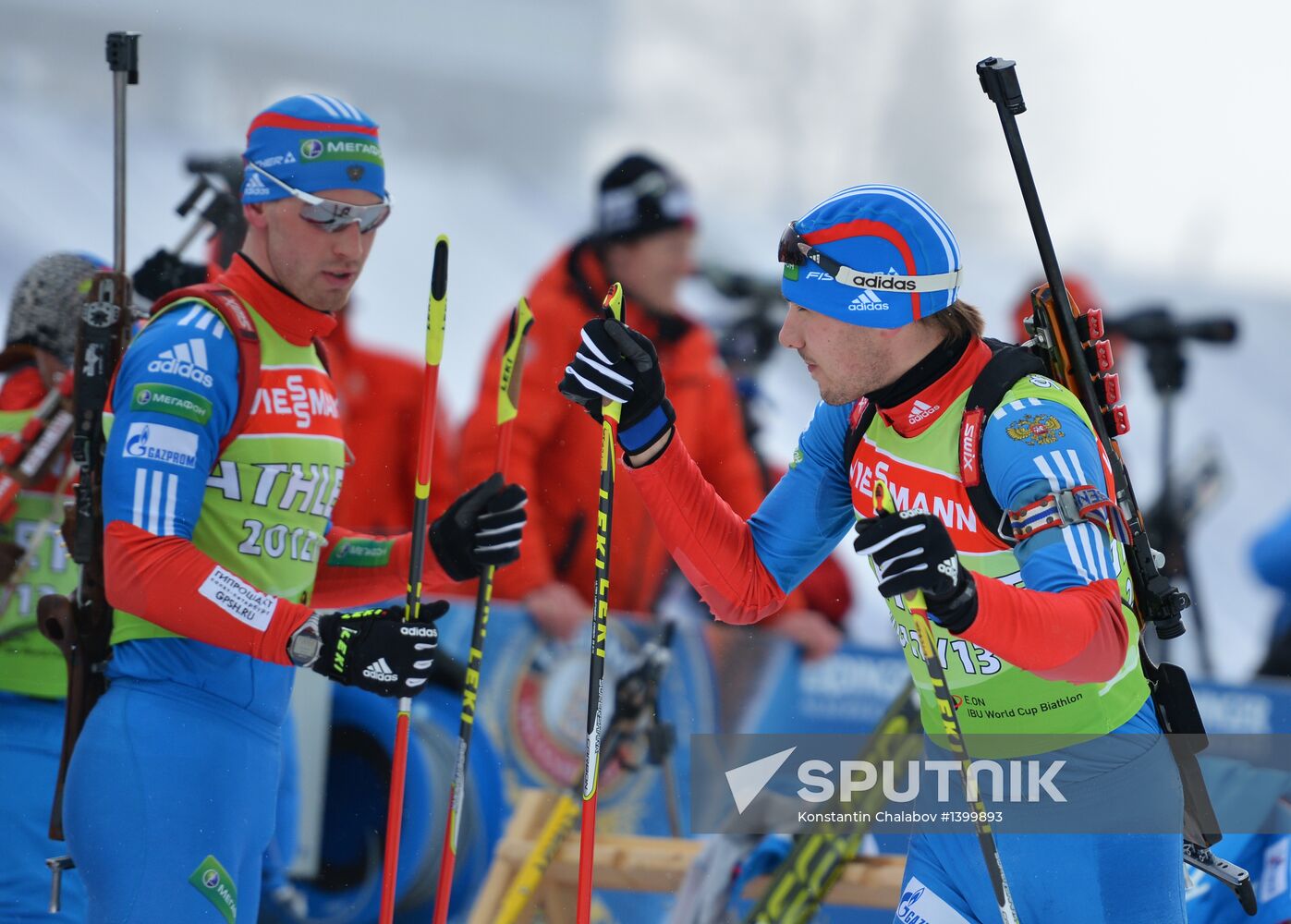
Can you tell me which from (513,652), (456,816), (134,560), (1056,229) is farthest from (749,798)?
(1056,229)

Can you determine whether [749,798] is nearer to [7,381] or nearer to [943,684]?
[943,684]

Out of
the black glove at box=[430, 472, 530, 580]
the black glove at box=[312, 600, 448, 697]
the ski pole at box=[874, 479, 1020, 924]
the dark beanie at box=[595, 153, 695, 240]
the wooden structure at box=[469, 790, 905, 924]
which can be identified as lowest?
the wooden structure at box=[469, 790, 905, 924]

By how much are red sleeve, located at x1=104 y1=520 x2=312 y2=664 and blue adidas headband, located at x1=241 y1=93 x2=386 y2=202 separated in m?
0.86

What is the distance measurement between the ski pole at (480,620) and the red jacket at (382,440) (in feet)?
5.60

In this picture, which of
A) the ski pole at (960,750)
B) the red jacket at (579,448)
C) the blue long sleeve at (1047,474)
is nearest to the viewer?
the blue long sleeve at (1047,474)

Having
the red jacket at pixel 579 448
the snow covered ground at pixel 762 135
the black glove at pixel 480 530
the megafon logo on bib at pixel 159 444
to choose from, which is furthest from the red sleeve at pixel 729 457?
the megafon logo on bib at pixel 159 444

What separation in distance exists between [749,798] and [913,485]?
6.91 feet

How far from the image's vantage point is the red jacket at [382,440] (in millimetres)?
5375

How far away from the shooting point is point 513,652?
5.07 meters

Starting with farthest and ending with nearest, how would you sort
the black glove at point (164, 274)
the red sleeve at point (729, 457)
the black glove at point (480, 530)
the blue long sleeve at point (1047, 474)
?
the red sleeve at point (729, 457), the black glove at point (164, 274), the black glove at point (480, 530), the blue long sleeve at point (1047, 474)

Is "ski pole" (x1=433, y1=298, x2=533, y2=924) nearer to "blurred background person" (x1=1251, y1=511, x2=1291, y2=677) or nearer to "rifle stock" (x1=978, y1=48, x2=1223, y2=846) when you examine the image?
"rifle stock" (x1=978, y1=48, x2=1223, y2=846)

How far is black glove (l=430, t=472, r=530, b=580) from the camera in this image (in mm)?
3422

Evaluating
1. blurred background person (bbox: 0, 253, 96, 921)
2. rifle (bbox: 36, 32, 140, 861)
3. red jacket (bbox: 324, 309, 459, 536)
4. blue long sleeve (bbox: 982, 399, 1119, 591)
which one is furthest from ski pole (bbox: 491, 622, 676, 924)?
blue long sleeve (bbox: 982, 399, 1119, 591)

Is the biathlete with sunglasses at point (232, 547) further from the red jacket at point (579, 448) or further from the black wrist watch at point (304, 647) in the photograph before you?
the red jacket at point (579, 448)
